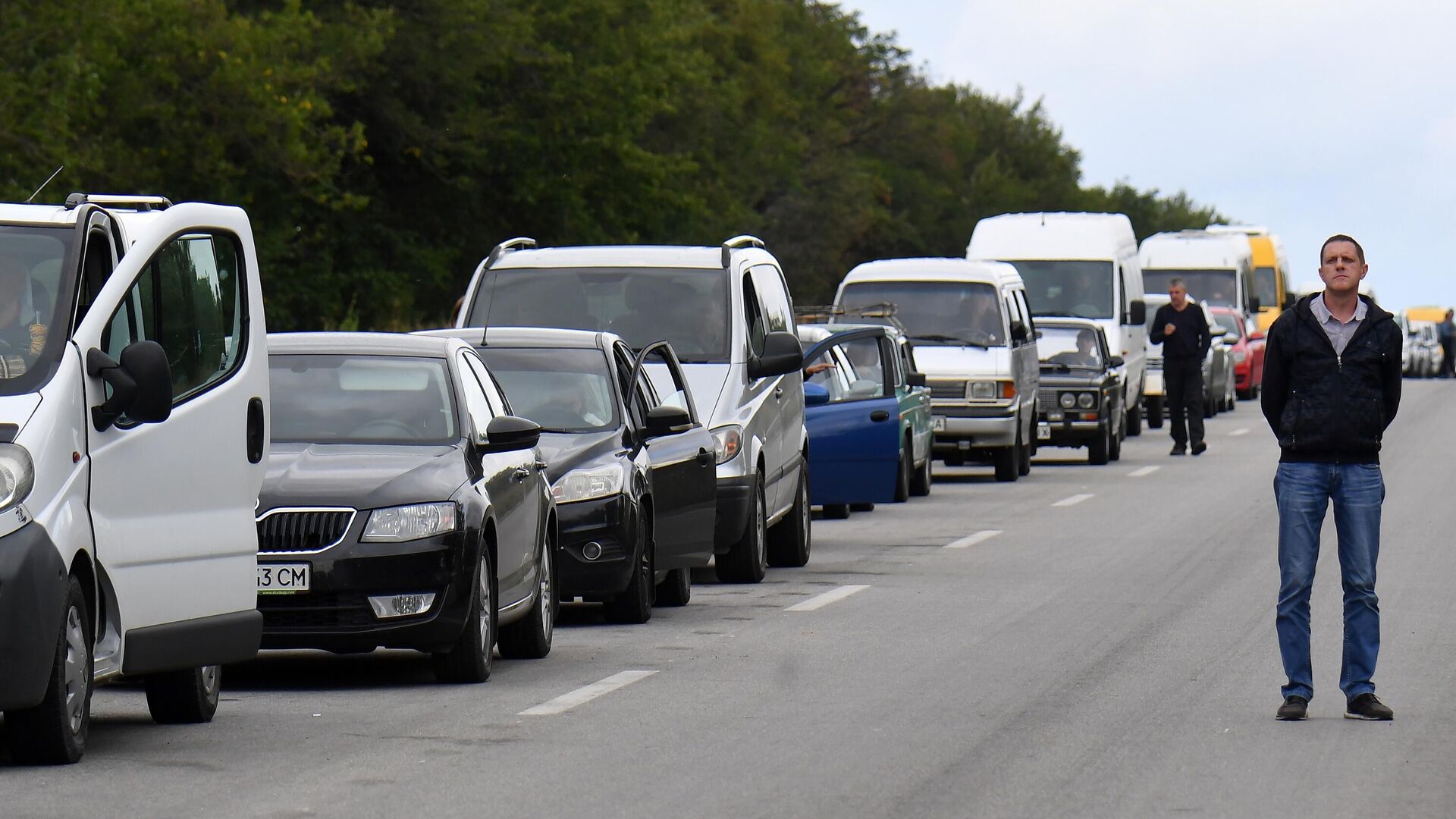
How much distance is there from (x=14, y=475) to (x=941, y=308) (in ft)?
64.6

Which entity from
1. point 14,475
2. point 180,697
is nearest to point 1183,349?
point 180,697

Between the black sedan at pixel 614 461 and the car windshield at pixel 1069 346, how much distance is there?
649 inches

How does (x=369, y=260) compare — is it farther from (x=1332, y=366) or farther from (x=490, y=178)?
(x=1332, y=366)

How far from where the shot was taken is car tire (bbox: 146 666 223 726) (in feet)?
30.7

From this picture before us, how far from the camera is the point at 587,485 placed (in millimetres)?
12719

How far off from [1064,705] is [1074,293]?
25.3 metres

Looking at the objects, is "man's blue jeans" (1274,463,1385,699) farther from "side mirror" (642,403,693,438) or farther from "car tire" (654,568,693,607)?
"car tire" (654,568,693,607)

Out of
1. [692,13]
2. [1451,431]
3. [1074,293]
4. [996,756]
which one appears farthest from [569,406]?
[692,13]

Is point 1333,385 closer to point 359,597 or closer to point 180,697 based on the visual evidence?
point 359,597

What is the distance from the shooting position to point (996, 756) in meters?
8.64

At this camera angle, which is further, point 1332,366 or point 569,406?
point 569,406

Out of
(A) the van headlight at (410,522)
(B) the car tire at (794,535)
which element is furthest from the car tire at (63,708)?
(B) the car tire at (794,535)

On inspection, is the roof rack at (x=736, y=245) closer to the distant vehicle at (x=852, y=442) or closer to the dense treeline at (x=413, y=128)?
the distant vehicle at (x=852, y=442)

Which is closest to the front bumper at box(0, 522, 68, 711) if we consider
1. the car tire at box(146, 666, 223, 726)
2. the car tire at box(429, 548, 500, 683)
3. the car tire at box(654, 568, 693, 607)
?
the car tire at box(146, 666, 223, 726)
